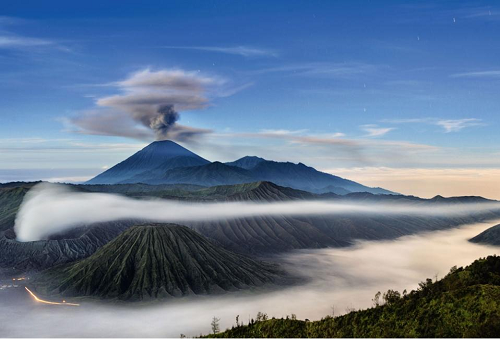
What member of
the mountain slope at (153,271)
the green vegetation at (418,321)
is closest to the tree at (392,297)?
the green vegetation at (418,321)

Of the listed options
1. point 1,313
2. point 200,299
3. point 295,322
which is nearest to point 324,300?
point 200,299

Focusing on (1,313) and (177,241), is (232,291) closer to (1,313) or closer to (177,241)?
(177,241)

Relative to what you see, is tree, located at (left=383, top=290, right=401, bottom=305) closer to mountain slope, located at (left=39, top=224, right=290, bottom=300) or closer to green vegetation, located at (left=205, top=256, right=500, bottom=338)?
green vegetation, located at (left=205, top=256, right=500, bottom=338)

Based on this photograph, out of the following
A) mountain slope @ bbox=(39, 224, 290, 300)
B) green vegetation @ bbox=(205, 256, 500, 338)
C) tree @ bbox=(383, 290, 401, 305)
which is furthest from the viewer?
mountain slope @ bbox=(39, 224, 290, 300)

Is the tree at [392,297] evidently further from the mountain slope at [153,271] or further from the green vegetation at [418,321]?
the mountain slope at [153,271]

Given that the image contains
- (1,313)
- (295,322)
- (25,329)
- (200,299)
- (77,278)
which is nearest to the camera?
A: (295,322)

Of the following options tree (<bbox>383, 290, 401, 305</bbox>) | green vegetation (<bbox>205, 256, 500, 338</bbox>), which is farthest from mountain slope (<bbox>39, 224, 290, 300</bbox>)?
green vegetation (<bbox>205, 256, 500, 338</bbox>)
